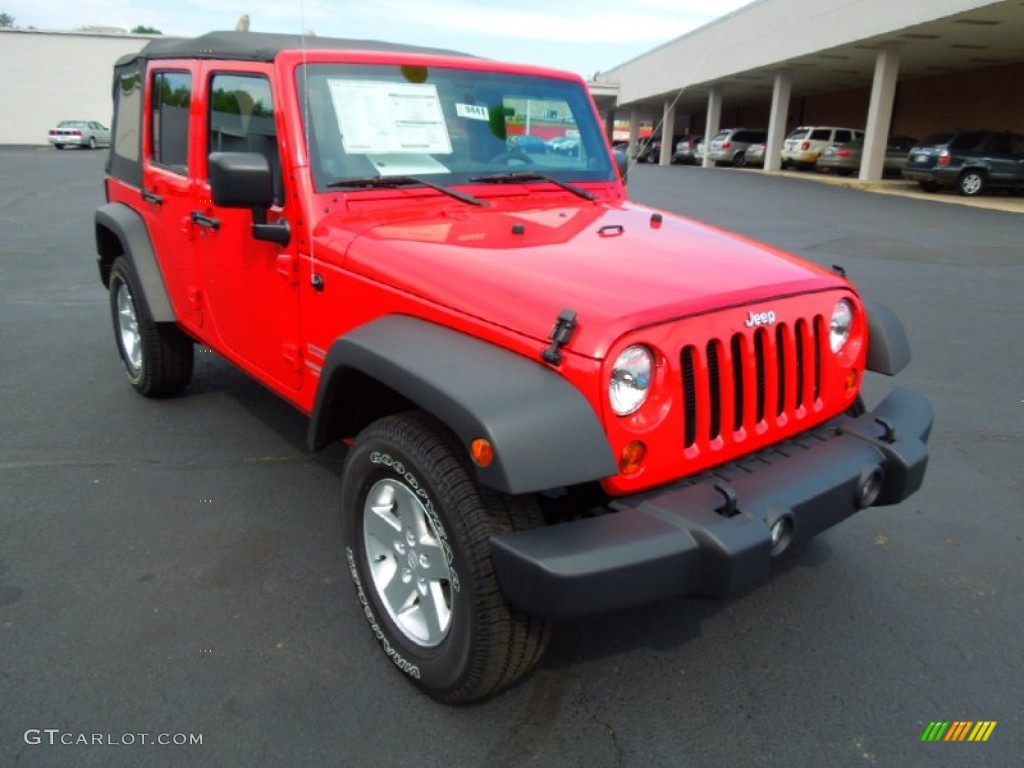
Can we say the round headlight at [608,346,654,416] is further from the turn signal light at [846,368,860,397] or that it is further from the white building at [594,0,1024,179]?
the white building at [594,0,1024,179]

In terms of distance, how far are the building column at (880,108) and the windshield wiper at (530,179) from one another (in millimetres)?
24611

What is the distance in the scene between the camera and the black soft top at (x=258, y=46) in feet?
11.1

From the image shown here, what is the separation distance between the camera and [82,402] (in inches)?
202

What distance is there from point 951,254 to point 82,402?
36.1 feet

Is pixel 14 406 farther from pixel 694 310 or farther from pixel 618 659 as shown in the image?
pixel 694 310

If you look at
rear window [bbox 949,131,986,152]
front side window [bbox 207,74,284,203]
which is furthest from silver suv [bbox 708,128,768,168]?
front side window [bbox 207,74,284,203]

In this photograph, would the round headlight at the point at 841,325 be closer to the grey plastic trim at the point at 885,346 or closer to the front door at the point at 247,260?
the grey plastic trim at the point at 885,346

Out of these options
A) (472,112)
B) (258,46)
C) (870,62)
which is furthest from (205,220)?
(870,62)

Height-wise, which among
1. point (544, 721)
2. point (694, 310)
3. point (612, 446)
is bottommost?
point (544, 721)

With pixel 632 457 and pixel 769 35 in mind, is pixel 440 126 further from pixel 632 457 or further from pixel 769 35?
pixel 769 35

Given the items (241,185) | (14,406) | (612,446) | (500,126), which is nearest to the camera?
(612,446)

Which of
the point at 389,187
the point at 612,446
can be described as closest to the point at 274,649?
the point at 612,446

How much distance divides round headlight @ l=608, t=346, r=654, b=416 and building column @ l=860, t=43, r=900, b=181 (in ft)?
85.7

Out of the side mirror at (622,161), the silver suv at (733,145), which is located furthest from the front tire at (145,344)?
the silver suv at (733,145)
